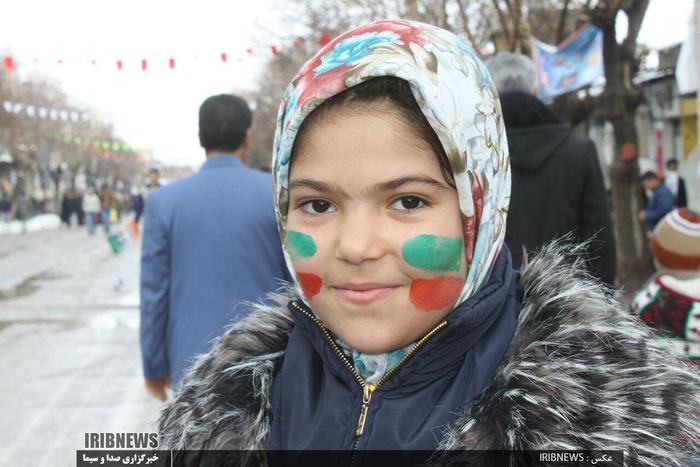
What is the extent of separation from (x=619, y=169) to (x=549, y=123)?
6228 millimetres

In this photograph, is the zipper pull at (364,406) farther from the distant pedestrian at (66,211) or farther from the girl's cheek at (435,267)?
the distant pedestrian at (66,211)

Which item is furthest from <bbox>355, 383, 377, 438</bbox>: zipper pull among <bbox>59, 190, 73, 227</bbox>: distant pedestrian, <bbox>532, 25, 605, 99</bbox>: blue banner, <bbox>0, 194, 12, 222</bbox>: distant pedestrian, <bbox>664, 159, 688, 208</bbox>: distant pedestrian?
<bbox>0, 194, 12, 222</bbox>: distant pedestrian

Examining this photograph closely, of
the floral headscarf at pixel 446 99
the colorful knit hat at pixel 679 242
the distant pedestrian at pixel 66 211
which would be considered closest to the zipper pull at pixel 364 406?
the floral headscarf at pixel 446 99

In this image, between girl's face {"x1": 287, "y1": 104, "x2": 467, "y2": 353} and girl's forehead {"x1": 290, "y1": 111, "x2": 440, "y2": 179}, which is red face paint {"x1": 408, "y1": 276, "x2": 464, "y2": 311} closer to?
girl's face {"x1": 287, "y1": 104, "x2": 467, "y2": 353}

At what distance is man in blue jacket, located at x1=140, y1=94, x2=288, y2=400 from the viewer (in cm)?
328

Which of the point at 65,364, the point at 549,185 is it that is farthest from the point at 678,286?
the point at 65,364

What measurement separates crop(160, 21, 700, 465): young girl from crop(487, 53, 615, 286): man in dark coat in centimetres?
166

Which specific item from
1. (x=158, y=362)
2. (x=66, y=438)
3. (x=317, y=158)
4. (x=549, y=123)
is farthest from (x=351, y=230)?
(x=66, y=438)

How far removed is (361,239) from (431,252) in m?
0.12

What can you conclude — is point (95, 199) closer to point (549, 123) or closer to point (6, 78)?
point (6, 78)

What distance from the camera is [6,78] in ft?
124

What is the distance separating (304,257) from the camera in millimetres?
1388

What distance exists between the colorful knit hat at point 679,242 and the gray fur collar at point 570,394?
1791 millimetres

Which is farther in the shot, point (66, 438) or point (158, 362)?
point (66, 438)
